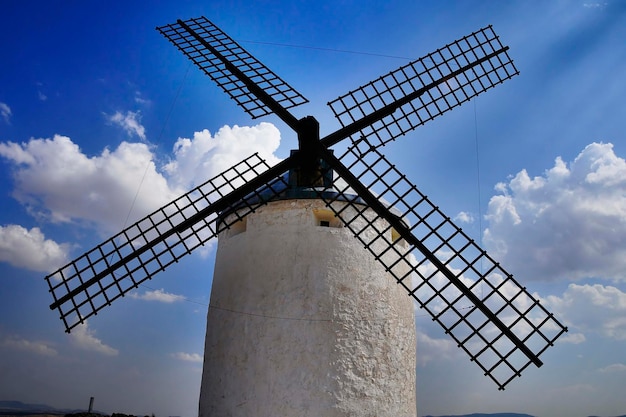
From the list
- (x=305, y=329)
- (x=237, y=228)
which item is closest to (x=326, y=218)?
(x=237, y=228)

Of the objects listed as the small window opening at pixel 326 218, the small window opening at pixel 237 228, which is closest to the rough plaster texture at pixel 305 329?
the small window opening at pixel 326 218

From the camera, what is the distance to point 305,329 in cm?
650

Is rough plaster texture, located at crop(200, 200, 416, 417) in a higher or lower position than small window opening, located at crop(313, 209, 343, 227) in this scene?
lower

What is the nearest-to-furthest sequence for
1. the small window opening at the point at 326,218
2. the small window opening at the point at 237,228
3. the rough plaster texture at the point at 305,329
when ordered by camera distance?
the rough plaster texture at the point at 305,329
the small window opening at the point at 326,218
the small window opening at the point at 237,228

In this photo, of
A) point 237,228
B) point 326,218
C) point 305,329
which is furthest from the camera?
point 237,228

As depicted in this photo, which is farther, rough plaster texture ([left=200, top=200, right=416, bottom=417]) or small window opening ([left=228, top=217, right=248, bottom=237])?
small window opening ([left=228, top=217, right=248, bottom=237])

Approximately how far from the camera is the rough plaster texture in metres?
6.29

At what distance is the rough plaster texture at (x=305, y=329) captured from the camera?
629 centimetres

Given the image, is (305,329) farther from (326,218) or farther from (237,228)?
(237,228)

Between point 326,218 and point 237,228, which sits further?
point 237,228

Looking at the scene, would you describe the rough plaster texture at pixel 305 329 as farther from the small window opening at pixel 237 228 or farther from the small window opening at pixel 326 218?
the small window opening at pixel 237 228

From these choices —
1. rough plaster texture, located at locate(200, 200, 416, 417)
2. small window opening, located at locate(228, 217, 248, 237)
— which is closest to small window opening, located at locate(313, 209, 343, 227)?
rough plaster texture, located at locate(200, 200, 416, 417)

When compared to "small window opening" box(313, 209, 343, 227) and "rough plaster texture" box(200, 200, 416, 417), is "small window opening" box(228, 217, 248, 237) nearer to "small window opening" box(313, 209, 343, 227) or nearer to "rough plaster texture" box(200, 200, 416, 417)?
"rough plaster texture" box(200, 200, 416, 417)

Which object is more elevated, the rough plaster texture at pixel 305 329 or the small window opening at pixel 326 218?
the small window opening at pixel 326 218
